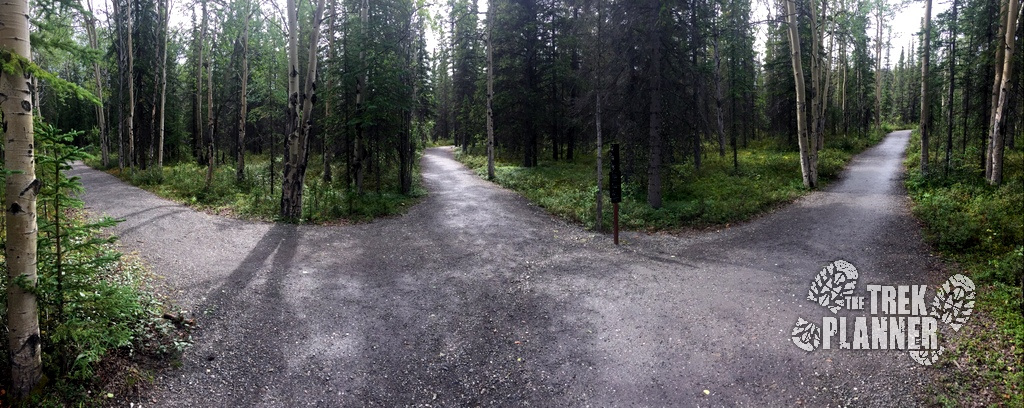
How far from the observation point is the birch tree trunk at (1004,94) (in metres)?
13.1

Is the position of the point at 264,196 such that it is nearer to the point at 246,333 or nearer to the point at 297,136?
the point at 297,136

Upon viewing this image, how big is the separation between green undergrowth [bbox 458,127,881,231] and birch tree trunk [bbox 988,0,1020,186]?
16.4 feet

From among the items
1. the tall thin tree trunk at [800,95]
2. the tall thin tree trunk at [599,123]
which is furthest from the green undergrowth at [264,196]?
the tall thin tree trunk at [800,95]

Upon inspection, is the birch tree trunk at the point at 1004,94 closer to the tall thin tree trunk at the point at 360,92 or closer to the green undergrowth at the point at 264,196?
the green undergrowth at the point at 264,196

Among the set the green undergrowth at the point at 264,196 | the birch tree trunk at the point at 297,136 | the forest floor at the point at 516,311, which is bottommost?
the forest floor at the point at 516,311

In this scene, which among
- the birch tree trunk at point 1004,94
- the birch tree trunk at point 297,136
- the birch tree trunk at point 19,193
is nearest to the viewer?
the birch tree trunk at point 19,193

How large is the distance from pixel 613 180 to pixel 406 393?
24.9 ft

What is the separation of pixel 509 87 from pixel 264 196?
51.5 feet

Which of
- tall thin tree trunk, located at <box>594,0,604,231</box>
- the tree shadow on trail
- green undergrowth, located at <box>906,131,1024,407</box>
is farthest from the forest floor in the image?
tall thin tree trunk, located at <box>594,0,604,231</box>

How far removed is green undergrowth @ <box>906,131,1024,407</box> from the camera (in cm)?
465

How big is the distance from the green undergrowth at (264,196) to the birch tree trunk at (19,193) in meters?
8.95

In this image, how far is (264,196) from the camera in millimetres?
15445

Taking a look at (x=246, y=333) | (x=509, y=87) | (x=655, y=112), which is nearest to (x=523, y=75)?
(x=509, y=87)

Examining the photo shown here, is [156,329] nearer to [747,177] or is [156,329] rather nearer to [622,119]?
[622,119]
